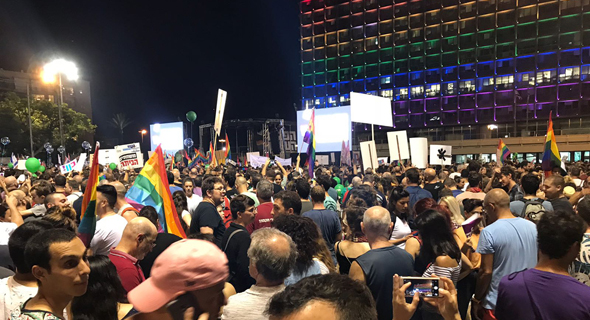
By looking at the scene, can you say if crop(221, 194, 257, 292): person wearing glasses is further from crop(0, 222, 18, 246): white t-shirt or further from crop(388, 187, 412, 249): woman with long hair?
crop(0, 222, 18, 246): white t-shirt

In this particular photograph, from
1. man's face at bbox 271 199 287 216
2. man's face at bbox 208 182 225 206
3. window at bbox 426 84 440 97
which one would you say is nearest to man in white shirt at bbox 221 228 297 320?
man's face at bbox 271 199 287 216

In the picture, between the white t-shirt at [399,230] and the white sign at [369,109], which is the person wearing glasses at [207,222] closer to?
the white t-shirt at [399,230]

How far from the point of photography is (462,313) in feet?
13.5

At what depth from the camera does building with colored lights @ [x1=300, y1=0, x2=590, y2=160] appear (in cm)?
5144

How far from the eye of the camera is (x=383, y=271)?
335 centimetres

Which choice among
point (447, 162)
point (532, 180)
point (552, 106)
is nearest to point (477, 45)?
point (552, 106)

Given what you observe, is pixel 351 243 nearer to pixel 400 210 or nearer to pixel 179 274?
pixel 400 210

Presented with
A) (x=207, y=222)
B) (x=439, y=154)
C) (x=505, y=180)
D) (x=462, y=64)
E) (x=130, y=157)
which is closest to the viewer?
(x=207, y=222)

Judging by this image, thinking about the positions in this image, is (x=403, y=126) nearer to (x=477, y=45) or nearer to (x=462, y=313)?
(x=477, y=45)

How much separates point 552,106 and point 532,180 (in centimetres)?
5656

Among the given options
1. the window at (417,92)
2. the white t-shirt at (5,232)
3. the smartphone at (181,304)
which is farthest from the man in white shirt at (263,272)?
the window at (417,92)

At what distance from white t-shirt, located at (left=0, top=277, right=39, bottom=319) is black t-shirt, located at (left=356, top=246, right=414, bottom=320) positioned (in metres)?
2.51

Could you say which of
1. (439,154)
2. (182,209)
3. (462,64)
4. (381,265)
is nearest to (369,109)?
(439,154)

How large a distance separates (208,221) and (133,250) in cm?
206
